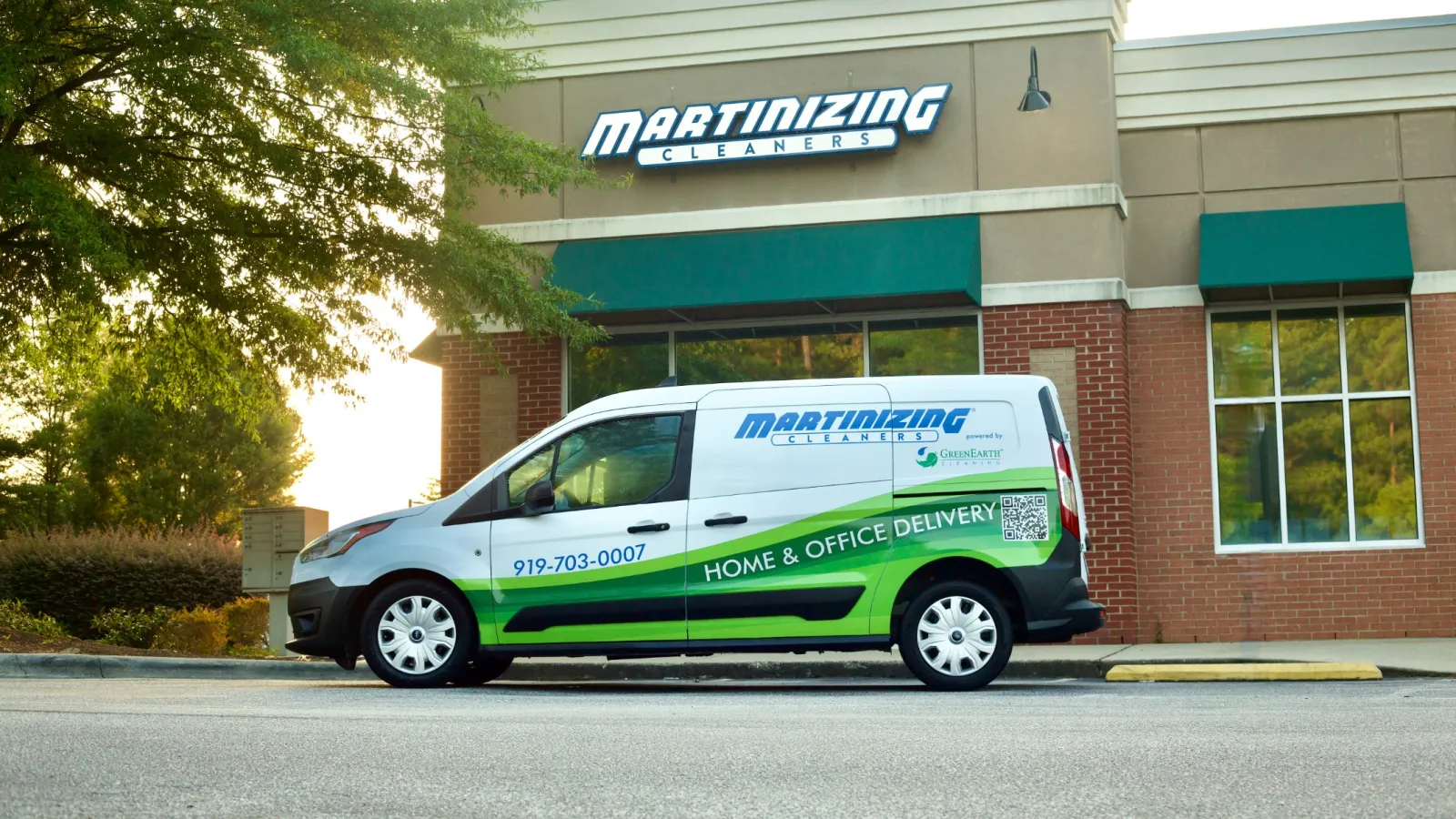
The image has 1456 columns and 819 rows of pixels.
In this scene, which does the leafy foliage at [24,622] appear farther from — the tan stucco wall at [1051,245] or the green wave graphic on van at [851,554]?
the tan stucco wall at [1051,245]

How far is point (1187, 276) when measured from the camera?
16531 millimetres

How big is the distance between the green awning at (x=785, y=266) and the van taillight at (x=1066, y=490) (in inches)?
197

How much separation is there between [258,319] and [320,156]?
6.91 feet

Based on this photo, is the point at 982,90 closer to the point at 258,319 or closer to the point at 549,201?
the point at 549,201

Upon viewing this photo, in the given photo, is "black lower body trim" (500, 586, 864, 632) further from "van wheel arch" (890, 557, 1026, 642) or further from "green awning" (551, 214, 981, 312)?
"green awning" (551, 214, 981, 312)

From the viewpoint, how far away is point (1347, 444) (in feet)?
52.7

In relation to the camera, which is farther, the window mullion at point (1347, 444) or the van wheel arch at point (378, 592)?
the window mullion at point (1347, 444)

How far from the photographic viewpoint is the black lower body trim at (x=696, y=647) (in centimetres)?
1063

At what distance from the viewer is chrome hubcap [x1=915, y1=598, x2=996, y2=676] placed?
10.5 metres

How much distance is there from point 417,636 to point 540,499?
127cm

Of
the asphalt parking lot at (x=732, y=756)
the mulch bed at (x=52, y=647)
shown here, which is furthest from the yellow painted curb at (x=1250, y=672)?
the mulch bed at (x=52, y=647)

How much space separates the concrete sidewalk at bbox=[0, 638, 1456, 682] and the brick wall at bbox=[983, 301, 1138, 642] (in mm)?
1327

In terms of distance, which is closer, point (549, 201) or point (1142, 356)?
point (1142, 356)

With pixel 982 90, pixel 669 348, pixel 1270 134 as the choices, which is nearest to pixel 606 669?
pixel 669 348
